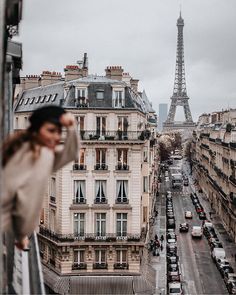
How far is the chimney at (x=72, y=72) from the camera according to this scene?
4978 centimetres

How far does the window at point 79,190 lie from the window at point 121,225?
3.25 meters

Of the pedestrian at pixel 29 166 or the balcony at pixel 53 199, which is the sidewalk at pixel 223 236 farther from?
the pedestrian at pixel 29 166

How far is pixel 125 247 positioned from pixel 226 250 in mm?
22377

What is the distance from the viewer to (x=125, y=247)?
4522cm

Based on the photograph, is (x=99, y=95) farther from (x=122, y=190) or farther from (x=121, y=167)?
(x=122, y=190)

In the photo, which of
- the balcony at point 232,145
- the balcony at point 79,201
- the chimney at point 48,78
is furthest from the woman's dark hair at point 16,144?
the balcony at point 232,145

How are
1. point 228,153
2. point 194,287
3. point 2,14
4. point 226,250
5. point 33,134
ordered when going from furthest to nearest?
point 228,153 < point 226,250 < point 194,287 < point 2,14 < point 33,134

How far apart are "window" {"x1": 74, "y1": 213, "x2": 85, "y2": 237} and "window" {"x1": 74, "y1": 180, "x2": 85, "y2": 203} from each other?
4.01 ft

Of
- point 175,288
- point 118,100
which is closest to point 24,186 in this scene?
point 118,100

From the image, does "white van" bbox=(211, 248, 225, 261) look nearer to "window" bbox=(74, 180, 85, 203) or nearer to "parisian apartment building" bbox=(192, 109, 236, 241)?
"parisian apartment building" bbox=(192, 109, 236, 241)

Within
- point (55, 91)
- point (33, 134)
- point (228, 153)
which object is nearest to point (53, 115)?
point (33, 134)

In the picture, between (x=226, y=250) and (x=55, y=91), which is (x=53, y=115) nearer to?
(x=55, y=91)

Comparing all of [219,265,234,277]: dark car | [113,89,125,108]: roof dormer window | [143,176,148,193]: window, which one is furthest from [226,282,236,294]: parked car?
[113,89,125,108]: roof dormer window

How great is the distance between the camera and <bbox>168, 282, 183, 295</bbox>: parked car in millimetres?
45000
